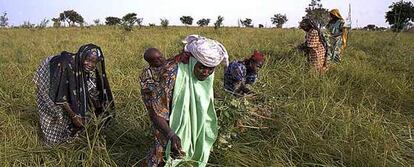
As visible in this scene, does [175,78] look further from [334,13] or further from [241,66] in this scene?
[334,13]

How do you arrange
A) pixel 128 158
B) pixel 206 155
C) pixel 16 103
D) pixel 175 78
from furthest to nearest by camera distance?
pixel 16 103 < pixel 128 158 < pixel 206 155 < pixel 175 78

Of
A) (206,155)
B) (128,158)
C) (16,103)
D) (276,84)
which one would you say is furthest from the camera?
(276,84)

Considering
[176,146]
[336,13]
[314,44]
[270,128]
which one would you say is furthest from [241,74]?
[336,13]

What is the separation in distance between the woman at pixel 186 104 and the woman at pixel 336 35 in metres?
4.56

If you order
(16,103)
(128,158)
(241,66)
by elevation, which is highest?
(241,66)

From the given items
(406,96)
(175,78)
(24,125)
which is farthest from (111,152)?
(406,96)

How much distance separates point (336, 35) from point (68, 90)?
15.1ft

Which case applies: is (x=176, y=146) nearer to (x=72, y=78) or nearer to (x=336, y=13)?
(x=72, y=78)

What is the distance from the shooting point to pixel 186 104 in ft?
7.88

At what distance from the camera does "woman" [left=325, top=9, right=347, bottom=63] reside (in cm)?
675

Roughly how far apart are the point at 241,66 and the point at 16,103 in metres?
2.12

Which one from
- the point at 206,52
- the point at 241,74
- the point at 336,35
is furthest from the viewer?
the point at 336,35

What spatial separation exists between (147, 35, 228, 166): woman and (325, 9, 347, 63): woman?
456 centimetres

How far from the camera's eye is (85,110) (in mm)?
3514
